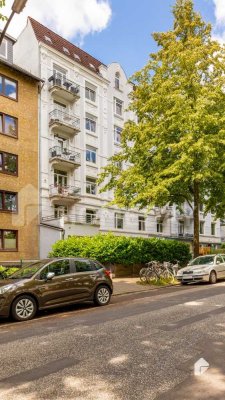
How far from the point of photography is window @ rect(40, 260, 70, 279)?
1063 cm

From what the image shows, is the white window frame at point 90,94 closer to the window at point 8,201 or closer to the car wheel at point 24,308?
the window at point 8,201

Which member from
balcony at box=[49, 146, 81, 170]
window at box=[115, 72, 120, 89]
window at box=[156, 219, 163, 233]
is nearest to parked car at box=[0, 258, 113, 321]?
balcony at box=[49, 146, 81, 170]

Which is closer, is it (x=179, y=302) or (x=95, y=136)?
(x=179, y=302)

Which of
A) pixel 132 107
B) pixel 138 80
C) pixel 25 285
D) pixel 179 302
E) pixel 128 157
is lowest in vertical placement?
pixel 179 302

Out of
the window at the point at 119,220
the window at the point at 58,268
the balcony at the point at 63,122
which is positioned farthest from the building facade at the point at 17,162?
the window at the point at 58,268

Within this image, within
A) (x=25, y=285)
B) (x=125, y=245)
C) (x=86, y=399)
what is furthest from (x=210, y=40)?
(x=86, y=399)

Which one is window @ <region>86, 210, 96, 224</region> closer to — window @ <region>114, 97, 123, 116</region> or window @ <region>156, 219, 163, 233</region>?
window @ <region>156, 219, 163, 233</region>

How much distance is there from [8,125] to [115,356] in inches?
956

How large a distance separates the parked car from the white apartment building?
16663 millimetres

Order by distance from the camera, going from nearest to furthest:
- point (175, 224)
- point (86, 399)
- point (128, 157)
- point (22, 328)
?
1. point (86, 399)
2. point (22, 328)
3. point (128, 157)
4. point (175, 224)

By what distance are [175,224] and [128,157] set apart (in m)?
22.8

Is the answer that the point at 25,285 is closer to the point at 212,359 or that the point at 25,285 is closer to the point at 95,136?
the point at 212,359

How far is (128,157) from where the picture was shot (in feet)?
79.0

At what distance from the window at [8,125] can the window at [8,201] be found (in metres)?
4.26
